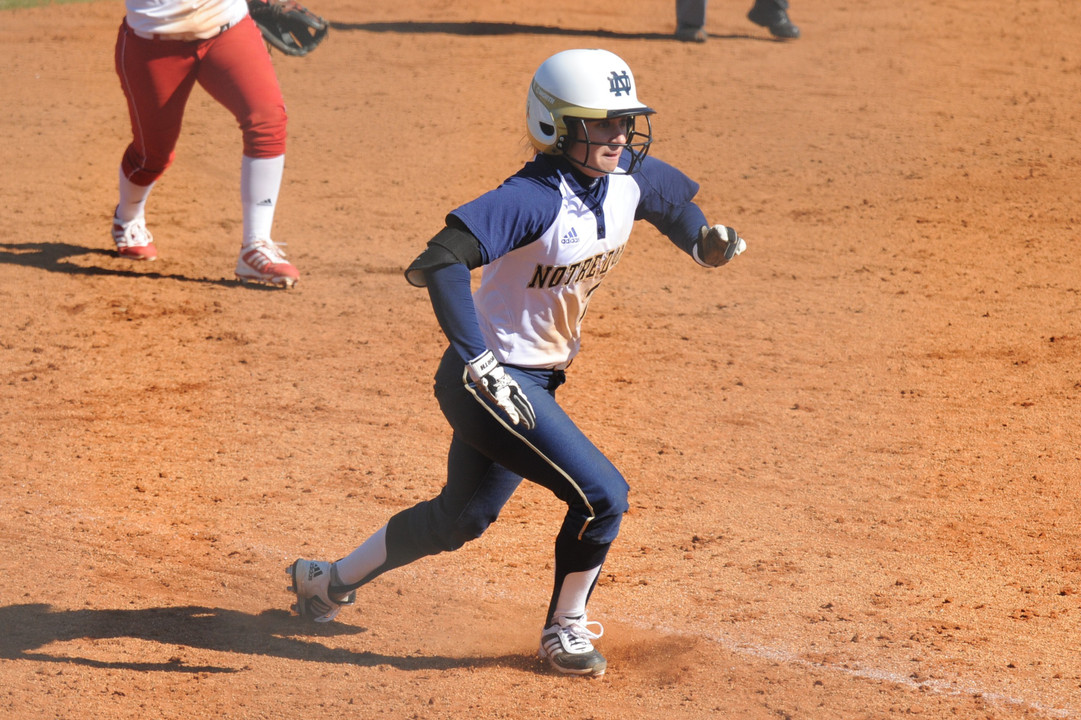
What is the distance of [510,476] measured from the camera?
3.75 meters

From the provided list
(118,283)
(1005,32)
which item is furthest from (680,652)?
(1005,32)

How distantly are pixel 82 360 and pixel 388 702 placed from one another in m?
3.42

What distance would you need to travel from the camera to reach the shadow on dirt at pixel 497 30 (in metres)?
12.8

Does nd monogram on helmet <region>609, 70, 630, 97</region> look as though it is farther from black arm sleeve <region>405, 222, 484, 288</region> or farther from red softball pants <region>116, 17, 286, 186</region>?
red softball pants <region>116, 17, 286, 186</region>

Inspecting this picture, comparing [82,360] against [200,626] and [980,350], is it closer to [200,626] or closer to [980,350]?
[200,626]

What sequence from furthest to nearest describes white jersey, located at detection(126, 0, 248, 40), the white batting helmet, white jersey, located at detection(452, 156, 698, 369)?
white jersey, located at detection(126, 0, 248, 40) < the white batting helmet < white jersey, located at detection(452, 156, 698, 369)

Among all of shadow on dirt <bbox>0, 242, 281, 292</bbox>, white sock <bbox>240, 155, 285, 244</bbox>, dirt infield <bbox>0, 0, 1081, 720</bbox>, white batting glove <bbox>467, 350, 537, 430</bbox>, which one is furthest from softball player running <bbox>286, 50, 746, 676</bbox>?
shadow on dirt <bbox>0, 242, 281, 292</bbox>

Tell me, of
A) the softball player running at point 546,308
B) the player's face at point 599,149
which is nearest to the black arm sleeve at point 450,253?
the softball player running at point 546,308

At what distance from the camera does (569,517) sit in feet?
11.9

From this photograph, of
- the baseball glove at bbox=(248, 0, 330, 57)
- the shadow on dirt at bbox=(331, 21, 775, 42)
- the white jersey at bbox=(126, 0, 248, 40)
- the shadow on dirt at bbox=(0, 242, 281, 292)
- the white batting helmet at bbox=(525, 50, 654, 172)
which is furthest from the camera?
the shadow on dirt at bbox=(331, 21, 775, 42)

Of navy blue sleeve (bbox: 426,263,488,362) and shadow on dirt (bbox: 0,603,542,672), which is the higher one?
navy blue sleeve (bbox: 426,263,488,362)

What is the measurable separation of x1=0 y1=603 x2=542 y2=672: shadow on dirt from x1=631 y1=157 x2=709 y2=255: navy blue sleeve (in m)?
1.48

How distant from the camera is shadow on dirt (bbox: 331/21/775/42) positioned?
12.8 metres

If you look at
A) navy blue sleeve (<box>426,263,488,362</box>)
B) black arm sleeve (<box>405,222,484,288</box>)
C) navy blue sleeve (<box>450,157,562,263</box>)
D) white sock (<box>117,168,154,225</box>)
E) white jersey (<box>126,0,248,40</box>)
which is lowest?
white sock (<box>117,168,154,225</box>)
